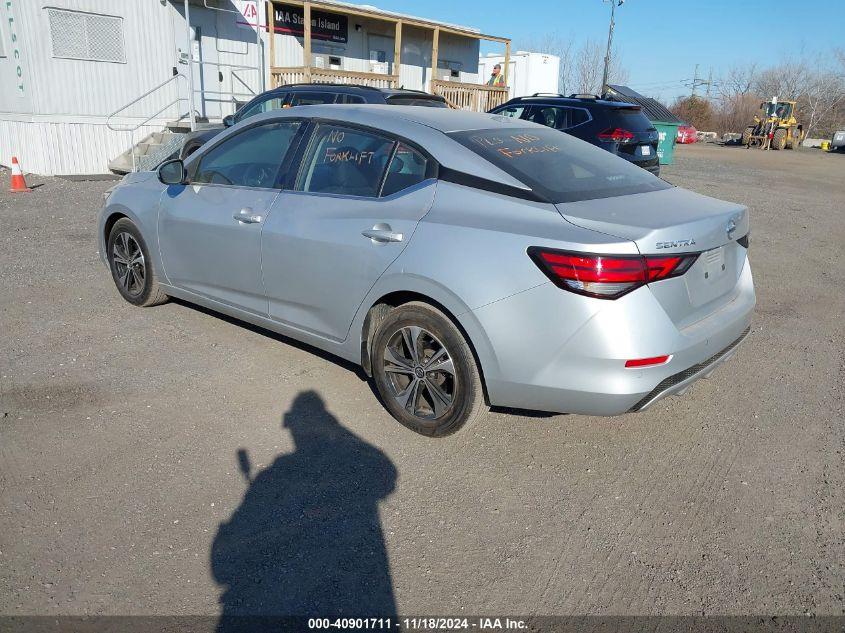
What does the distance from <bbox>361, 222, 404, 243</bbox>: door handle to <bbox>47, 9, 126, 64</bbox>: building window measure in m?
13.4

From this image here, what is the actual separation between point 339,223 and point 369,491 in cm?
148

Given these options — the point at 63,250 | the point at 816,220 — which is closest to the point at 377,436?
the point at 63,250

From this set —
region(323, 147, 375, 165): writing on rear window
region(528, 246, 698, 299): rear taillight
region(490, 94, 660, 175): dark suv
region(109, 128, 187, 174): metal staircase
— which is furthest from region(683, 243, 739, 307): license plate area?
region(109, 128, 187, 174): metal staircase

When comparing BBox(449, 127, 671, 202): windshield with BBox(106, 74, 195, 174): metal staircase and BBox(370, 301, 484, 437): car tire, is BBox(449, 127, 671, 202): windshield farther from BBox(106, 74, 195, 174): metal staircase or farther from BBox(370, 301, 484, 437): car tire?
BBox(106, 74, 195, 174): metal staircase

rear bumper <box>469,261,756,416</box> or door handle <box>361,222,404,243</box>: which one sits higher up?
door handle <box>361,222,404,243</box>

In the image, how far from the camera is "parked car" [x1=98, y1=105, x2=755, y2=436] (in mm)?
3020

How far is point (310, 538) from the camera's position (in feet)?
9.42

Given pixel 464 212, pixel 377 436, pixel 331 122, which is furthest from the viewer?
pixel 331 122

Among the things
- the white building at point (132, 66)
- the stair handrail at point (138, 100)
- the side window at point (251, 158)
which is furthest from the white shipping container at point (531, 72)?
the side window at point (251, 158)

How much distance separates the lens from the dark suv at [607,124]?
11.0m

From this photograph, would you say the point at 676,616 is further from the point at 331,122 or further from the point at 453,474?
the point at 331,122

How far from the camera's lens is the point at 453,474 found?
3377mm

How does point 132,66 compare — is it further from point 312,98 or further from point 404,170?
point 404,170

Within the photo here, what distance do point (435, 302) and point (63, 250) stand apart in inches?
230
